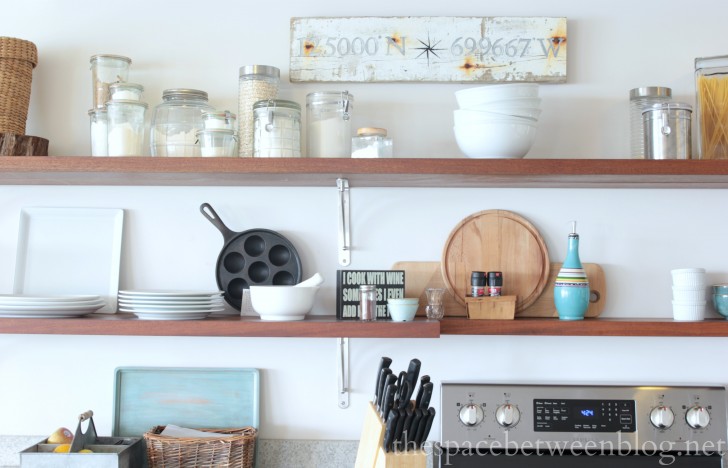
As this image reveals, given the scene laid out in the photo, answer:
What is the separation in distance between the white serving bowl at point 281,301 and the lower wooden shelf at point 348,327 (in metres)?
0.04

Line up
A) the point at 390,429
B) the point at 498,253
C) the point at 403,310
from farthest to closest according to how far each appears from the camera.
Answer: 1. the point at 498,253
2. the point at 403,310
3. the point at 390,429

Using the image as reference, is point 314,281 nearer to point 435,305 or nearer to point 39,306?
point 435,305

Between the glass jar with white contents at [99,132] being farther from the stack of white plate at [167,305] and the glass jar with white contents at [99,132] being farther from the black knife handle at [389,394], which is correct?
the black knife handle at [389,394]

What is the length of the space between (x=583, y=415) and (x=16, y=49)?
1.84 metres

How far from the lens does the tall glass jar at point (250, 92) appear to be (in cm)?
203

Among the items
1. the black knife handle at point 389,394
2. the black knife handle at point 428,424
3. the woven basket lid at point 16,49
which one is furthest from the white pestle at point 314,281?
the woven basket lid at point 16,49

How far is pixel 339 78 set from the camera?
2.16 m

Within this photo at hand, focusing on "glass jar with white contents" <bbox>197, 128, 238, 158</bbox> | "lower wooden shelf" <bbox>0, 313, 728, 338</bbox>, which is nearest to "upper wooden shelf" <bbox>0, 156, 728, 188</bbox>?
"glass jar with white contents" <bbox>197, 128, 238, 158</bbox>

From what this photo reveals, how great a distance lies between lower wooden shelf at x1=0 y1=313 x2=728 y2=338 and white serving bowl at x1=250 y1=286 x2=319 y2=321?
0.04 metres

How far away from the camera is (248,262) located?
213cm

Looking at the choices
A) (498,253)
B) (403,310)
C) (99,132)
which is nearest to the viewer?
(403,310)

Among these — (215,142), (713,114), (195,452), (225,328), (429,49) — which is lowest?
(195,452)

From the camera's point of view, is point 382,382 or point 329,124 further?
point 329,124

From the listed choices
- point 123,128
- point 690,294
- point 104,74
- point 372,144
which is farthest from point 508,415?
point 104,74
